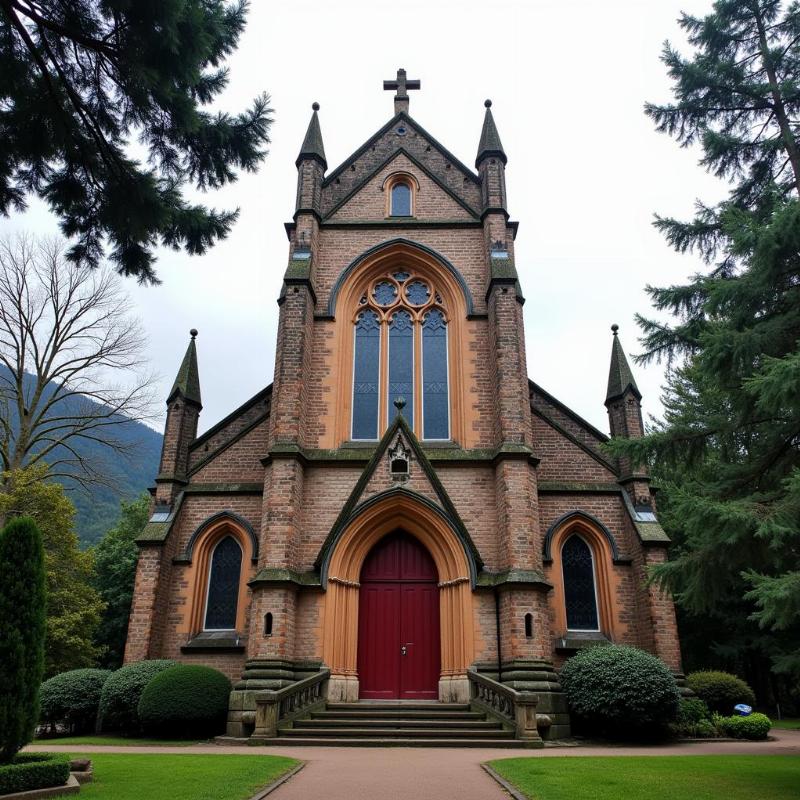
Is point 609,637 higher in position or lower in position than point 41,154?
lower

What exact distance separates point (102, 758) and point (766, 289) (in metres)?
12.1

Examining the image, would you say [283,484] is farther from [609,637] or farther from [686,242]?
[686,242]

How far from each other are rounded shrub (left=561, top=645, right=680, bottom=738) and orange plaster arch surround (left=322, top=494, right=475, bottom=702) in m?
2.36

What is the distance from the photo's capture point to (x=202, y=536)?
16.6 m

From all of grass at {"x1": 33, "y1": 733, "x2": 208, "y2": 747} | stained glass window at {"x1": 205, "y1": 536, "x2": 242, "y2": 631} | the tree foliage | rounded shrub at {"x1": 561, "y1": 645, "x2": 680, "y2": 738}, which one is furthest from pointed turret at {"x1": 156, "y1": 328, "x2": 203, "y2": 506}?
rounded shrub at {"x1": 561, "y1": 645, "x2": 680, "y2": 738}

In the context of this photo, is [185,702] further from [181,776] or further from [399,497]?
[399,497]

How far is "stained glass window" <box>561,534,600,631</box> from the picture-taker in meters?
16.0

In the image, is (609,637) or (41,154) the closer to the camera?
(41,154)

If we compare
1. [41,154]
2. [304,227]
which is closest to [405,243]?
[304,227]

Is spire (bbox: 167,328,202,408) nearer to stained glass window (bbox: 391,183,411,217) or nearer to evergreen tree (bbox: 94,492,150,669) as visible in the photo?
stained glass window (bbox: 391,183,411,217)

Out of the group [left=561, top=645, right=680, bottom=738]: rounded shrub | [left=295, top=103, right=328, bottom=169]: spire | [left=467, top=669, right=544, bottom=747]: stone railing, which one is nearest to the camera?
[left=467, top=669, right=544, bottom=747]: stone railing

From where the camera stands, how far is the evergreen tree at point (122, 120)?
21.2 feet

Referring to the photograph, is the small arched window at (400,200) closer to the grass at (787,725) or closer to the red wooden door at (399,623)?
the red wooden door at (399,623)

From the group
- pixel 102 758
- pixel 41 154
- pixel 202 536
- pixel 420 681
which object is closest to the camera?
pixel 41 154
